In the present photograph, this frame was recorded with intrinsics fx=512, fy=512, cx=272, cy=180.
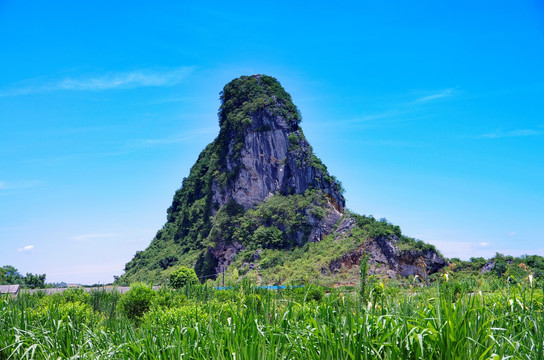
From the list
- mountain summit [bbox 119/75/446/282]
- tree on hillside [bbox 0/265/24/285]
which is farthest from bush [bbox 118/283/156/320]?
tree on hillside [bbox 0/265/24/285]

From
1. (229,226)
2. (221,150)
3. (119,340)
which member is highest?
(221,150)

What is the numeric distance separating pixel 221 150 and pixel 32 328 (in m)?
64.0

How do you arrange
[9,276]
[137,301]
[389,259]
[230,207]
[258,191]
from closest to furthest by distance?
1. [137,301]
2. [389,259]
3. [9,276]
4. [258,191]
5. [230,207]

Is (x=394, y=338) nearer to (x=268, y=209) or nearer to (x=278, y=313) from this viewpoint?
(x=278, y=313)

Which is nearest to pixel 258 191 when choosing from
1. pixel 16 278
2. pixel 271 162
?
pixel 271 162

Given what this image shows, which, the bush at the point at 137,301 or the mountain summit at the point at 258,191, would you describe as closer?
the bush at the point at 137,301

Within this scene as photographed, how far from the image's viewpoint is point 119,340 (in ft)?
14.9

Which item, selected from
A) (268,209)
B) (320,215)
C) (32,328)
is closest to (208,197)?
(268,209)

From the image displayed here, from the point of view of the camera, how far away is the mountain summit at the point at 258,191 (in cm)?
5594

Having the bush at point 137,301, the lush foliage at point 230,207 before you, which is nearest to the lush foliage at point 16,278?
the lush foliage at point 230,207

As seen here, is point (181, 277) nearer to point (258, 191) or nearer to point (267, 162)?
point (258, 191)

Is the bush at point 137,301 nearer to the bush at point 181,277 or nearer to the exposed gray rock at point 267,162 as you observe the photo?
the bush at point 181,277

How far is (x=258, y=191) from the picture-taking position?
62469mm

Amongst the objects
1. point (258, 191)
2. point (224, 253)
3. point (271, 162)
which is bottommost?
point (224, 253)
